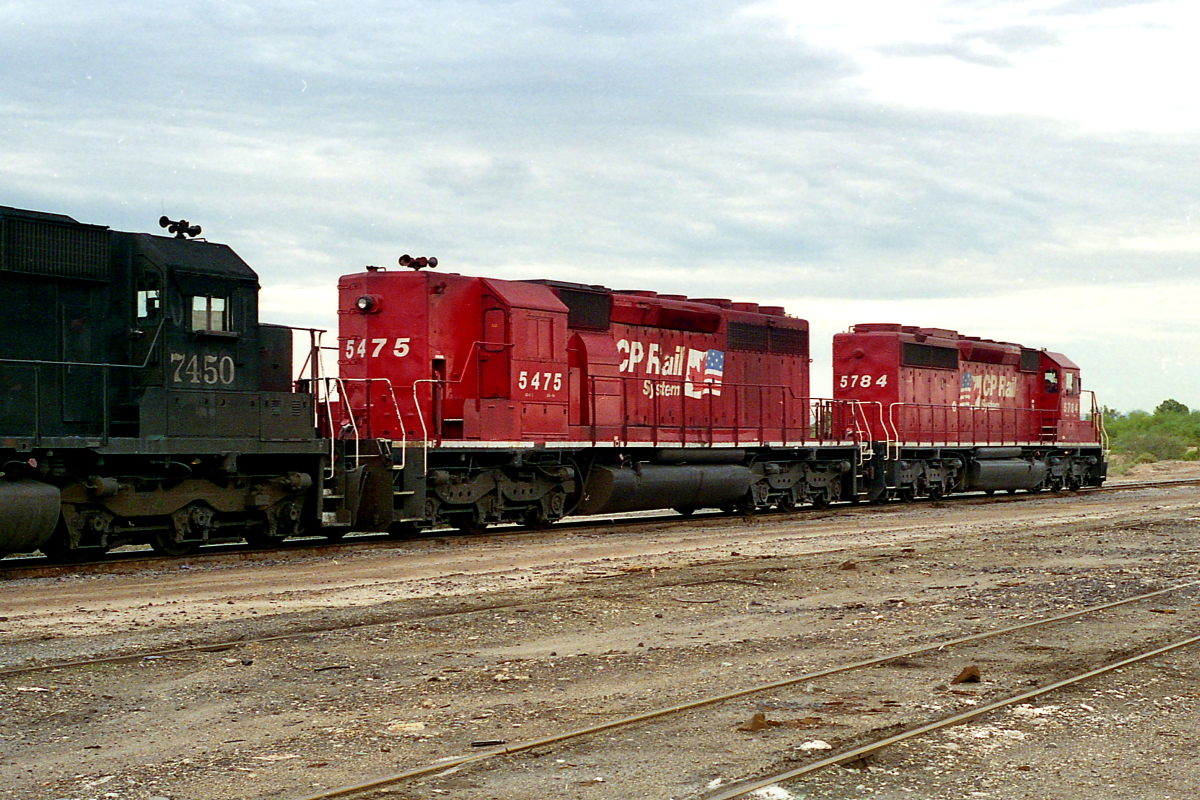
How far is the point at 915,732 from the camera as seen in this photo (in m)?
6.09

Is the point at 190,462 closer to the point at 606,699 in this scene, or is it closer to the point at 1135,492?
the point at 606,699

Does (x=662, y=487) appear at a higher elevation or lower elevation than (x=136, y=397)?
lower

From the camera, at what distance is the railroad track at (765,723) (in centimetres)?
524

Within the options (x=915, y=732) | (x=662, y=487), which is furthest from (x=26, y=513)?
(x=662, y=487)

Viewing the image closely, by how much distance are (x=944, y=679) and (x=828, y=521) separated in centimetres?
1320

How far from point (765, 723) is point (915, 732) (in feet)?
2.43

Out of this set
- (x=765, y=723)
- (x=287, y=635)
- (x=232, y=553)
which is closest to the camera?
(x=765, y=723)

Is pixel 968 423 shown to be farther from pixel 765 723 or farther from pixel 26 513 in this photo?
pixel 765 723

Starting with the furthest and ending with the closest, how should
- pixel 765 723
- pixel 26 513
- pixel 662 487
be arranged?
pixel 662 487 < pixel 26 513 < pixel 765 723

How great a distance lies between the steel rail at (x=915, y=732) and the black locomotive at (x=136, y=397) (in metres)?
8.83

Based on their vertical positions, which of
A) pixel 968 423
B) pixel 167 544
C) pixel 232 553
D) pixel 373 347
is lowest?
pixel 232 553

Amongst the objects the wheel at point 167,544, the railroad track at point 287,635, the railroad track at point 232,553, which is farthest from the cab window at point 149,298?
the railroad track at point 287,635

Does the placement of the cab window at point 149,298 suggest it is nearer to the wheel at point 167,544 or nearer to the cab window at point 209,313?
the cab window at point 209,313

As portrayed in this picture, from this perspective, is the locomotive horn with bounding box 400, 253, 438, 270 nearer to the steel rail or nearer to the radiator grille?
the radiator grille
